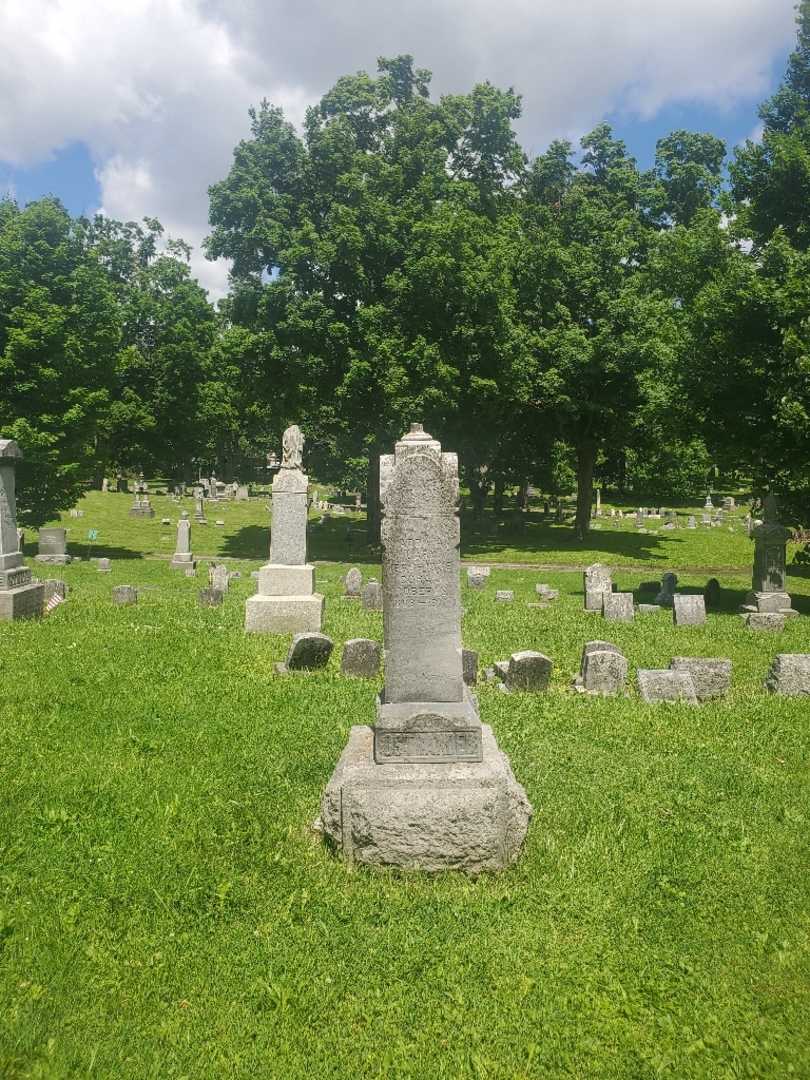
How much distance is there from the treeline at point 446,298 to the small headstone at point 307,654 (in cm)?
1202

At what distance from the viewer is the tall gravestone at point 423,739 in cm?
510

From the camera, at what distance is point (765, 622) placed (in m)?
15.0

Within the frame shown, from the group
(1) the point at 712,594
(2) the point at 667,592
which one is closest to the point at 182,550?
(2) the point at 667,592

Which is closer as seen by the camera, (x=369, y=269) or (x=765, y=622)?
(x=765, y=622)

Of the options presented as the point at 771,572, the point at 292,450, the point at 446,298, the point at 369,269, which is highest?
the point at 369,269

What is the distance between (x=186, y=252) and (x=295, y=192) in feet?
69.6

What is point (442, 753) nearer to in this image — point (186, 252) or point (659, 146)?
point (659, 146)

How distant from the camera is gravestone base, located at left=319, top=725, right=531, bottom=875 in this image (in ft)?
16.7

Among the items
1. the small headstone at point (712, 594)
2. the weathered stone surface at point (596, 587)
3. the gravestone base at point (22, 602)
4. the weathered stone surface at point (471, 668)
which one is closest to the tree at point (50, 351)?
the gravestone base at point (22, 602)

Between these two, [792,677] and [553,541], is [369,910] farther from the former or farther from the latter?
[553,541]

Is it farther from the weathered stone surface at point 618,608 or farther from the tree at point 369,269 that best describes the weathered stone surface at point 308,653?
the tree at point 369,269

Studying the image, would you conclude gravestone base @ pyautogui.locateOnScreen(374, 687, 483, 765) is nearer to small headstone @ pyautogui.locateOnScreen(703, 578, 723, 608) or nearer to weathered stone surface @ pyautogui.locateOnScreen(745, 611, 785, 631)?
weathered stone surface @ pyautogui.locateOnScreen(745, 611, 785, 631)

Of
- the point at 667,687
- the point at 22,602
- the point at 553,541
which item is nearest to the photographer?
the point at 667,687

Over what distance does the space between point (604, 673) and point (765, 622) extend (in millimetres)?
6843
